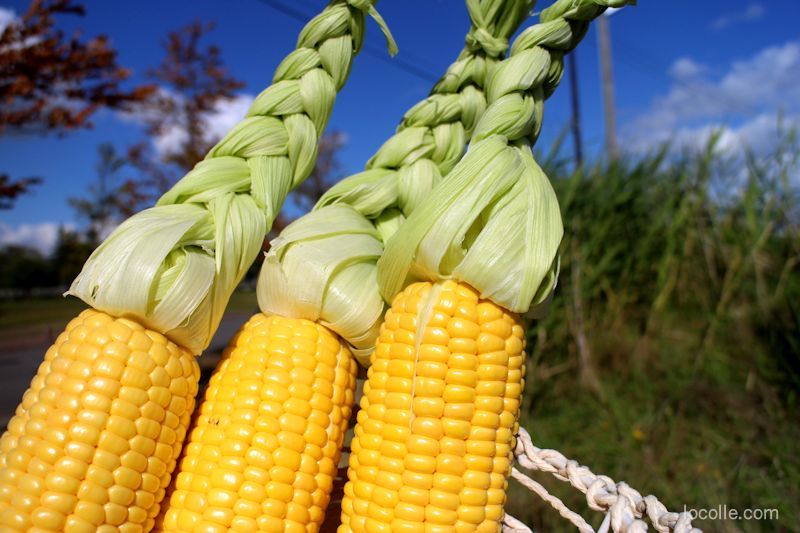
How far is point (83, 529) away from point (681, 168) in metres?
3.32

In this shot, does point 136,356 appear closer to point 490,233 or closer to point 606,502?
point 490,233

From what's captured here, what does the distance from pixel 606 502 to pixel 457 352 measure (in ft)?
0.97

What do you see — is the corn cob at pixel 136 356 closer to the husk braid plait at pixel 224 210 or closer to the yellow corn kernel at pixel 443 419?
the husk braid plait at pixel 224 210

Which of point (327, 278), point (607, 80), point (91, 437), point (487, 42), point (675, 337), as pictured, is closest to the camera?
point (91, 437)

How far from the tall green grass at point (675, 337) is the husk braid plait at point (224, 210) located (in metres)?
1.56

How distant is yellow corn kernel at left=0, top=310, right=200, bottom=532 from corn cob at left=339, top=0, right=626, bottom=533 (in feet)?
0.86

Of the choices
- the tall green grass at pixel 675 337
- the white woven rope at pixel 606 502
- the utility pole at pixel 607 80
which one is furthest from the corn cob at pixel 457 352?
the utility pole at pixel 607 80

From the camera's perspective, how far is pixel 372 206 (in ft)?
2.76

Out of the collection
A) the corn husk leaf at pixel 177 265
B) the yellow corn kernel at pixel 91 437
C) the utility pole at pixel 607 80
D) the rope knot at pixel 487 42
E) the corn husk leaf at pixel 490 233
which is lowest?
the yellow corn kernel at pixel 91 437

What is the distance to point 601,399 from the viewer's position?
2768 mm

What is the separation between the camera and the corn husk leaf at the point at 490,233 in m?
0.65

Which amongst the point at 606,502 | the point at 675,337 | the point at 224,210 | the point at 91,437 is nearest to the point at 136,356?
the point at 91,437

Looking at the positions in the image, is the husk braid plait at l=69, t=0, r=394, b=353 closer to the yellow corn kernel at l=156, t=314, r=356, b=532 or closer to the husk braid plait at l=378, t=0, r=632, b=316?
the yellow corn kernel at l=156, t=314, r=356, b=532

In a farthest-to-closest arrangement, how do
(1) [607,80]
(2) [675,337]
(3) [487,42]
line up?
(1) [607,80]
(2) [675,337]
(3) [487,42]
